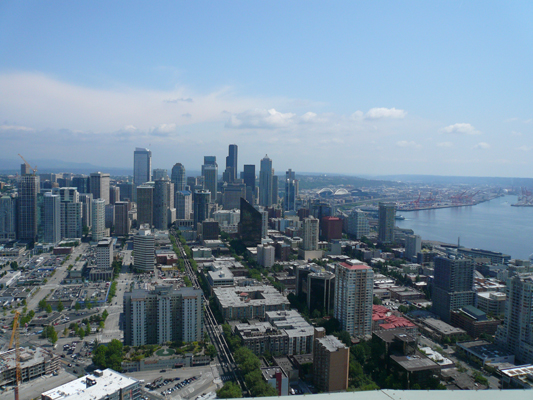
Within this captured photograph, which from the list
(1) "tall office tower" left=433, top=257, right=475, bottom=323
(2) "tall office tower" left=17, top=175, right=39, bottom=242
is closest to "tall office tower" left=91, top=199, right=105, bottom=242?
(2) "tall office tower" left=17, top=175, right=39, bottom=242

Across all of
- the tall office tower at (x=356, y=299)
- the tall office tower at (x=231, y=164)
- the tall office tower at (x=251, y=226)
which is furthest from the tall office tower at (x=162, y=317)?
the tall office tower at (x=231, y=164)

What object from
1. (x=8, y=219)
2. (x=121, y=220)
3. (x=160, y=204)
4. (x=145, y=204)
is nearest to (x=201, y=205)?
(x=160, y=204)

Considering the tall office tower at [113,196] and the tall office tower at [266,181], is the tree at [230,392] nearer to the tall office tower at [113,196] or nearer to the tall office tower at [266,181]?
the tall office tower at [113,196]

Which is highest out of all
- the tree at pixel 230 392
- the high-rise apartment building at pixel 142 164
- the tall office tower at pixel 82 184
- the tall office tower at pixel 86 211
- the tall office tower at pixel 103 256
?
the high-rise apartment building at pixel 142 164

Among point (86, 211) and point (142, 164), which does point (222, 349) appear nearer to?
point (86, 211)

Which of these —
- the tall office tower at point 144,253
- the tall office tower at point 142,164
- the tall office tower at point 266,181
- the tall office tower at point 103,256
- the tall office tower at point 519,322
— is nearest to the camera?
the tall office tower at point 519,322

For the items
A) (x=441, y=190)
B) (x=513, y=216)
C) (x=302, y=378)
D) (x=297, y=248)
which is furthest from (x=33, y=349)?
(x=441, y=190)
